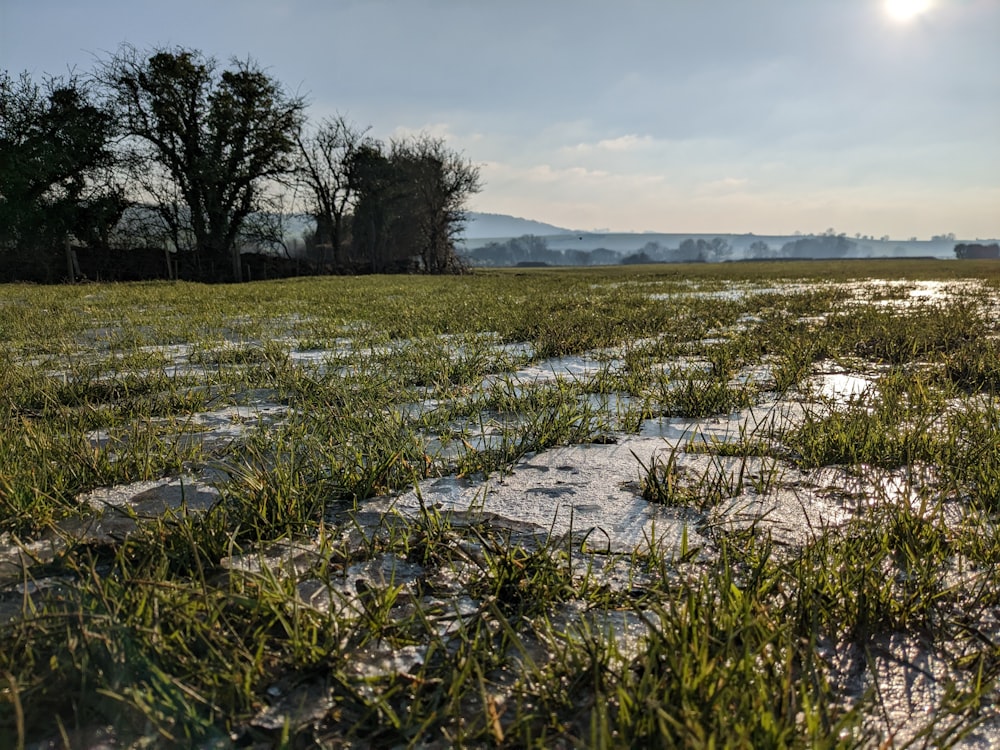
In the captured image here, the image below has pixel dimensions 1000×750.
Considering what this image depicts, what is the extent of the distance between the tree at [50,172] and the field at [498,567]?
2589 cm

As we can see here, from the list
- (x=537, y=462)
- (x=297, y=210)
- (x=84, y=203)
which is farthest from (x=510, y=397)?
(x=297, y=210)

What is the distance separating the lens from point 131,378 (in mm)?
3504

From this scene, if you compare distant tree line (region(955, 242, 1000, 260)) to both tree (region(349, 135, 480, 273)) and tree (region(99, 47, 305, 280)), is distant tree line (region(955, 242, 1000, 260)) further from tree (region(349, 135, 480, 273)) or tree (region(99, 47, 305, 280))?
tree (region(99, 47, 305, 280))

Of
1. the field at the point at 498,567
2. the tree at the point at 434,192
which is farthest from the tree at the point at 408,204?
the field at the point at 498,567

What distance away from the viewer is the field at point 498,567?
0.93 metres

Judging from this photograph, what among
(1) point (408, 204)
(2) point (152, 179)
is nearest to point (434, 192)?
(1) point (408, 204)

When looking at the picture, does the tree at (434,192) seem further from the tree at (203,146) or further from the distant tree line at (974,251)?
the distant tree line at (974,251)

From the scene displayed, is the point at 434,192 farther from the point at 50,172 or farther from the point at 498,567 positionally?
the point at 498,567

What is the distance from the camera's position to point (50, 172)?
73.0 feet

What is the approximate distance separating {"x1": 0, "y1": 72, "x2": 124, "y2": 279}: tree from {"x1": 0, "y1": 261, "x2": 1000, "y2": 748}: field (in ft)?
85.0

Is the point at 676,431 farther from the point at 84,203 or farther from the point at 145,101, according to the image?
the point at 145,101

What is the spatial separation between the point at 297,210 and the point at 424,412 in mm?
35397

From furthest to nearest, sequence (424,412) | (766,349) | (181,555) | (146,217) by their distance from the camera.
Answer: (146,217)
(766,349)
(424,412)
(181,555)

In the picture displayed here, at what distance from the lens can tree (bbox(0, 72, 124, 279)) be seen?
21969 mm
